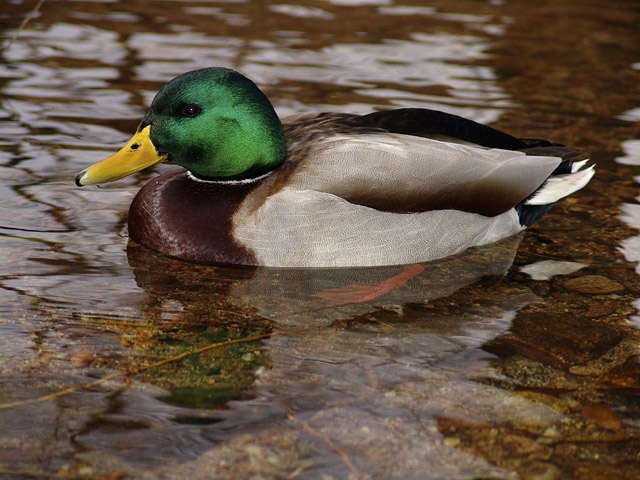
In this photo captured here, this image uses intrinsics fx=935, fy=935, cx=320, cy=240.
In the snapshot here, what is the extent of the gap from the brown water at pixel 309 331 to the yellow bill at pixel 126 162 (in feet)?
1.65

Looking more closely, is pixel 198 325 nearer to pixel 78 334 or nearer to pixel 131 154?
pixel 78 334

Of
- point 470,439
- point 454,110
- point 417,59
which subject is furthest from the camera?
point 417,59

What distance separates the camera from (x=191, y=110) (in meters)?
5.32

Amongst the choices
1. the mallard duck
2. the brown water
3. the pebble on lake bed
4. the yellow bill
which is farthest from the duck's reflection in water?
the yellow bill

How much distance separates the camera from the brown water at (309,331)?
357cm

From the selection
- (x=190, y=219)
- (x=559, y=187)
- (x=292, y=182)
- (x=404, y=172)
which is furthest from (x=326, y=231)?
(x=559, y=187)

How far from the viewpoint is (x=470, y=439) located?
12.1 ft

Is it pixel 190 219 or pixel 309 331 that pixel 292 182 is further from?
pixel 309 331

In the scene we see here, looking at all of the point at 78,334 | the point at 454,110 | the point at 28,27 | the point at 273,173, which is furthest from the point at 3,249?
the point at 28,27

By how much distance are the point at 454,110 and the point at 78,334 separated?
479 centimetres

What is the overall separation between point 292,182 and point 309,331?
1000 millimetres

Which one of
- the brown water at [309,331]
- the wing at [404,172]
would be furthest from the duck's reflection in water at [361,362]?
the wing at [404,172]

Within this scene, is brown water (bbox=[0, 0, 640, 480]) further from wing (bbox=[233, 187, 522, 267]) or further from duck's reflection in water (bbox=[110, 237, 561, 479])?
wing (bbox=[233, 187, 522, 267])

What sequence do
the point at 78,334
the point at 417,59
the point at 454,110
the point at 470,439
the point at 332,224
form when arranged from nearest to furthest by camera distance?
the point at 470,439 < the point at 78,334 < the point at 332,224 < the point at 454,110 < the point at 417,59
